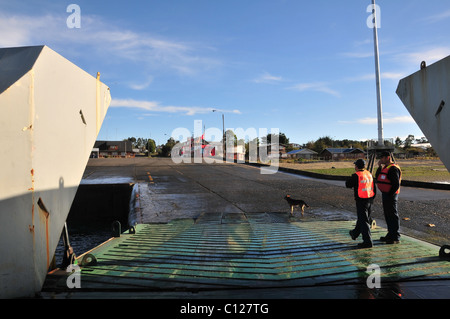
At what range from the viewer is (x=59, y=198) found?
3.12m

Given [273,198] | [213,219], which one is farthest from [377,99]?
[213,219]

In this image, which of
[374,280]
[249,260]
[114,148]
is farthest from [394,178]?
[114,148]

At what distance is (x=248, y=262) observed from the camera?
403 cm

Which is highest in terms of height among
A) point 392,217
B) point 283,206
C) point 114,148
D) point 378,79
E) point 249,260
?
point 114,148

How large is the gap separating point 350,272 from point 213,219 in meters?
4.44

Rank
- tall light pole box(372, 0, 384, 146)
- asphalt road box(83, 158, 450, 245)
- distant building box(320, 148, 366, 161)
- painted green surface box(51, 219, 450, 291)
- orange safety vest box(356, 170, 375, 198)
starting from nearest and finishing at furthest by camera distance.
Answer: painted green surface box(51, 219, 450, 291)
orange safety vest box(356, 170, 375, 198)
asphalt road box(83, 158, 450, 245)
tall light pole box(372, 0, 384, 146)
distant building box(320, 148, 366, 161)

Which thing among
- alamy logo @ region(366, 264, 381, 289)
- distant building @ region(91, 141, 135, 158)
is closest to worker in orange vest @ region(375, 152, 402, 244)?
alamy logo @ region(366, 264, 381, 289)

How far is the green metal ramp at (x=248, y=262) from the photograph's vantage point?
3318 mm

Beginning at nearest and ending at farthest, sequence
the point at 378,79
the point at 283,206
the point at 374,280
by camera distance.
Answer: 1. the point at 374,280
2. the point at 378,79
3. the point at 283,206

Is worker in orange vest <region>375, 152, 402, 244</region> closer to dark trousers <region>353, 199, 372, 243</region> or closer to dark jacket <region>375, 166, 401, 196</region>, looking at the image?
dark jacket <region>375, 166, 401, 196</region>

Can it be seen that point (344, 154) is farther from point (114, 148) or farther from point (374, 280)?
point (374, 280)

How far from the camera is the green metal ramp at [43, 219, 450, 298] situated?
10.9 feet

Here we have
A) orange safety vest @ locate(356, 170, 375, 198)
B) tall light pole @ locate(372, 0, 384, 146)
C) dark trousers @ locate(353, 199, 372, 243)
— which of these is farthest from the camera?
tall light pole @ locate(372, 0, 384, 146)

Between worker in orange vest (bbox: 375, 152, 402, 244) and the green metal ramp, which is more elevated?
worker in orange vest (bbox: 375, 152, 402, 244)
